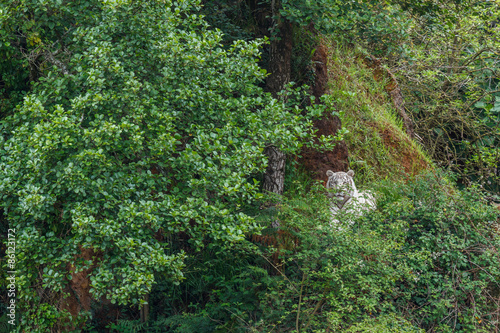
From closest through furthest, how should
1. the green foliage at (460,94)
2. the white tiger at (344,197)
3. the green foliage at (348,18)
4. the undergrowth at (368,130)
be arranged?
the white tiger at (344,197) < the green foliage at (348,18) < the undergrowth at (368,130) < the green foliage at (460,94)

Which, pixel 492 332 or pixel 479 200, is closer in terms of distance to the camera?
pixel 492 332

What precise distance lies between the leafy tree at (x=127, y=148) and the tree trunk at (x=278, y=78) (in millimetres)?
2022

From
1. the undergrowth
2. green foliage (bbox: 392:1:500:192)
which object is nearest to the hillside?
the undergrowth

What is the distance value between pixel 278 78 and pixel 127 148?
342 centimetres

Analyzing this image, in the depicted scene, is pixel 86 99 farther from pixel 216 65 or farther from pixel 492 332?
pixel 492 332

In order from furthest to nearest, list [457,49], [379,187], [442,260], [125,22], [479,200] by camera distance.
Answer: [457,49] → [379,187] → [479,200] → [442,260] → [125,22]

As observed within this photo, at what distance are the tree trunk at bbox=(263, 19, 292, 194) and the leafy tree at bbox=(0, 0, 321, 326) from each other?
2.02 metres

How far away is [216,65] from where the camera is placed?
517cm

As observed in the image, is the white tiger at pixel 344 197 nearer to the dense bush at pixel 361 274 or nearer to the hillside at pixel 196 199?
the hillside at pixel 196 199

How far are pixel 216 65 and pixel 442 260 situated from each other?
146 inches

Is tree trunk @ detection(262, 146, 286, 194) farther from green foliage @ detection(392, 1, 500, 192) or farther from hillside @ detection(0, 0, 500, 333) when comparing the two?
green foliage @ detection(392, 1, 500, 192)

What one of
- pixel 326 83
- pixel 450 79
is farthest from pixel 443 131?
pixel 326 83

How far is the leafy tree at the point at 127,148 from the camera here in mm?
4266

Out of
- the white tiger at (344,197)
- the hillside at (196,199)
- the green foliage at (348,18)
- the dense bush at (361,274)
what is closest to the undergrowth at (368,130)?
the hillside at (196,199)
